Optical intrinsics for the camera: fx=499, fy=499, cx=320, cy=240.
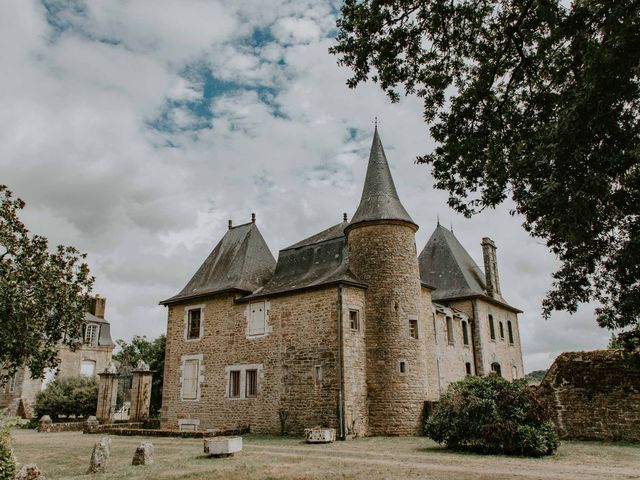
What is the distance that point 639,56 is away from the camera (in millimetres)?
5309

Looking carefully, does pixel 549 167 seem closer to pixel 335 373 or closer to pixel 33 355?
pixel 335 373

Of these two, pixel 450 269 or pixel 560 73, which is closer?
pixel 560 73

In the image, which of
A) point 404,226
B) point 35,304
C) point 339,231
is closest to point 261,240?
point 339,231

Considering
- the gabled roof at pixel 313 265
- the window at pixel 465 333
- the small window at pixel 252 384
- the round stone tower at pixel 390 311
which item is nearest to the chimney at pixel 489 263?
the window at pixel 465 333

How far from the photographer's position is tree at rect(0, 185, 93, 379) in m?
13.6

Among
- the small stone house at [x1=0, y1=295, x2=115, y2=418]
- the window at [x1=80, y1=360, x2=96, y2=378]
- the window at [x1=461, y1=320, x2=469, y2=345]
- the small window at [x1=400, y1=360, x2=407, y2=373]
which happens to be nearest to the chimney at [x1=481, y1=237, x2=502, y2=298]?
the window at [x1=461, y1=320, x2=469, y2=345]

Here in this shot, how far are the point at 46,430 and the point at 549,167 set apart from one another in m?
22.7

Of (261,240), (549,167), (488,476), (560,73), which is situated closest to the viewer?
(549,167)

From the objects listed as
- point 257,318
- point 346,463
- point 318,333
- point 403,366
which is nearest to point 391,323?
point 403,366

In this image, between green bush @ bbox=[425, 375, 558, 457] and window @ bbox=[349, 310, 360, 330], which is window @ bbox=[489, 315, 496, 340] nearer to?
window @ bbox=[349, 310, 360, 330]

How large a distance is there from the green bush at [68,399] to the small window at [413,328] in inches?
703

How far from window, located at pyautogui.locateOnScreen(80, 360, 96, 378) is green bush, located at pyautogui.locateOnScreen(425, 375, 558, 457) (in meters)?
27.6

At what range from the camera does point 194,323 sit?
21.0 metres

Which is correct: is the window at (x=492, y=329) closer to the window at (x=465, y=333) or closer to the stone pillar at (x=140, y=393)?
the window at (x=465, y=333)
